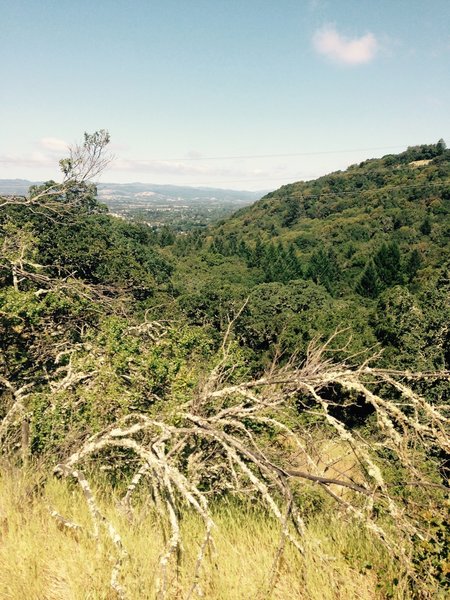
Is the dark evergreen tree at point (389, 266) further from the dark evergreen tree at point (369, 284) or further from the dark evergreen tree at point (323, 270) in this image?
the dark evergreen tree at point (323, 270)

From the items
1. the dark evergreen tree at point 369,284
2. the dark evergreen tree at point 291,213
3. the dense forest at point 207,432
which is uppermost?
the dark evergreen tree at point 291,213

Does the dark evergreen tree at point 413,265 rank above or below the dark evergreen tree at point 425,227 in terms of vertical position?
below

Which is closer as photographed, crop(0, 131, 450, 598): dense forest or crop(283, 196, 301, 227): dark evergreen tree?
crop(0, 131, 450, 598): dense forest

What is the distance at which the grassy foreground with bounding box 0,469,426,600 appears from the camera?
6.93 feet

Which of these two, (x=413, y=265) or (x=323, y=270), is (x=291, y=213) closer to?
(x=323, y=270)

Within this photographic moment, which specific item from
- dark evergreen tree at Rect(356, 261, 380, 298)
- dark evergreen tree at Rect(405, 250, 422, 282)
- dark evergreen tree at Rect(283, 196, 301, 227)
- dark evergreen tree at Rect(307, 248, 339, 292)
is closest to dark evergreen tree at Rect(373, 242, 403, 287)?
dark evergreen tree at Rect(356, 261, 380, 298)

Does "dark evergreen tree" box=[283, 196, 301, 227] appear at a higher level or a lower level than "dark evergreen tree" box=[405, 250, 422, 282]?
higher

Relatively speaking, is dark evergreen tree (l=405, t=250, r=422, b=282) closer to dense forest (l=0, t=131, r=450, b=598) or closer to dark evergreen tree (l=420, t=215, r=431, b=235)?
dark evergreen tree (l=420, t=215, r=431, b=235)

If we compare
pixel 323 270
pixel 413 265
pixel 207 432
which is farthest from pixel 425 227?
pixel 207 432

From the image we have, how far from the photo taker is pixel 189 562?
238 cm

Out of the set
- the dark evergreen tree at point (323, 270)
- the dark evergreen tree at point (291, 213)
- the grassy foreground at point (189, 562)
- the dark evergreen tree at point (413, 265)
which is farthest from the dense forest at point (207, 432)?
the dark evergreen tree at point (291, 213)

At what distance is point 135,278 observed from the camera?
31203mm

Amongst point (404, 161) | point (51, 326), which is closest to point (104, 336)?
point (51, 326)

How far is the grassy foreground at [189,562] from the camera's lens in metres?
2.11
